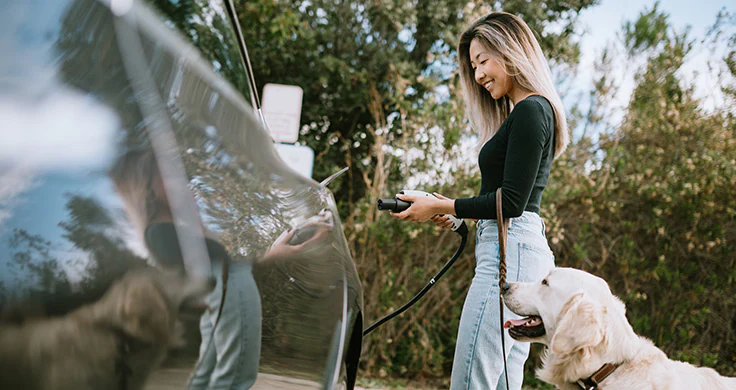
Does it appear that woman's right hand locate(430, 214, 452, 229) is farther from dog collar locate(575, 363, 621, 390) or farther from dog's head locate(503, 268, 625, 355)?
dog collar locate(575, 363, 621, 390)

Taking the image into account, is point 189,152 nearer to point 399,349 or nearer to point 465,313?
point 465,313

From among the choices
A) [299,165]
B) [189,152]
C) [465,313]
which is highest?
[299,165]

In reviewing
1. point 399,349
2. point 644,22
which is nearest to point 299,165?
point 399,349

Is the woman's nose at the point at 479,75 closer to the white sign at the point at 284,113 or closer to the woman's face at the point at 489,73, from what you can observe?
the woman's face at the point at 489,73

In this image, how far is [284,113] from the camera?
542 cm

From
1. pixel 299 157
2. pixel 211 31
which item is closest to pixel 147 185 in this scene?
pixel 211 31

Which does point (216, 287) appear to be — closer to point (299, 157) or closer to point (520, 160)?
point (520, 160)

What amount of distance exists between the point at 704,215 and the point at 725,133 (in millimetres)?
915

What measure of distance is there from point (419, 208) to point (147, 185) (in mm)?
1253

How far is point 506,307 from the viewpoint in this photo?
2088 millimetres

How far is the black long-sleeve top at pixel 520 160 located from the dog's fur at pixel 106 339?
118 cm

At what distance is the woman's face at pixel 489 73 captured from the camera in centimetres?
225

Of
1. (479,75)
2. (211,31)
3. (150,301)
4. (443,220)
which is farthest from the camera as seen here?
(443,220)

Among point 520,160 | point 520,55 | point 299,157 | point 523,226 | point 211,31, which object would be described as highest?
point 299,157
